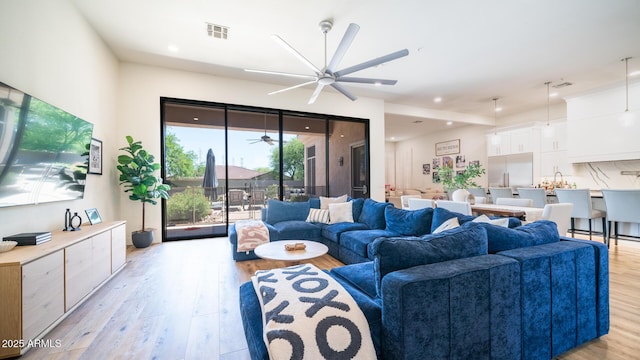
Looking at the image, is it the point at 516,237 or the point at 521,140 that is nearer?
the point at 516,237

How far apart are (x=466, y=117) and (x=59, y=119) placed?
8.80 m

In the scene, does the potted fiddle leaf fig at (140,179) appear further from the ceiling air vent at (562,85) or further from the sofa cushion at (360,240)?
the ceiling air vent at (562,85)

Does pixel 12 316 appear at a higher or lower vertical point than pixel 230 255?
higher

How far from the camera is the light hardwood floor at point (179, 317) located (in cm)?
168

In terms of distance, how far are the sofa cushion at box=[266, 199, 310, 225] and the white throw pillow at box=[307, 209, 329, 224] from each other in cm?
20

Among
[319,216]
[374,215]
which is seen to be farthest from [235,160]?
[374,215]

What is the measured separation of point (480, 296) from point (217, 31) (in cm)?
409

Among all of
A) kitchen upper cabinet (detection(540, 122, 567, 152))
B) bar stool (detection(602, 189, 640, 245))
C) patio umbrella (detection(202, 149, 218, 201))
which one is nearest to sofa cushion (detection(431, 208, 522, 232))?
bar stool (detection(602, 189, 640, 245))

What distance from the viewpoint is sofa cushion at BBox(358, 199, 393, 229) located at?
3742 millimetres

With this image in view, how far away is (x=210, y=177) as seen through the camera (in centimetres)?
502

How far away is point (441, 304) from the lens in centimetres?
123

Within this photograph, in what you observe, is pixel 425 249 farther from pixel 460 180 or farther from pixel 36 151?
pixel 460 180

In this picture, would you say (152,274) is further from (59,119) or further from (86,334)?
(59,119)

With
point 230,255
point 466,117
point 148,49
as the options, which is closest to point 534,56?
point 466,117
